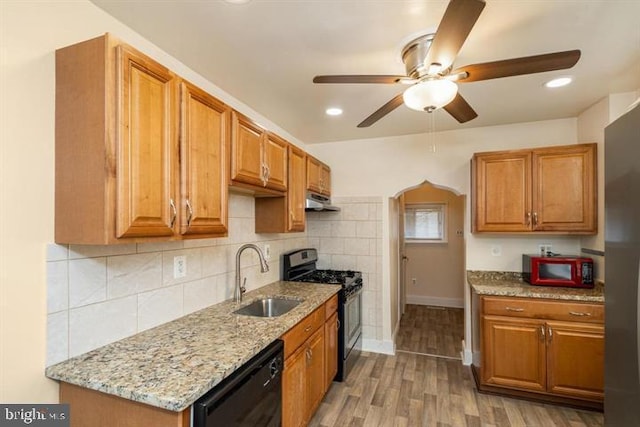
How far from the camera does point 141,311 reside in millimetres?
1614

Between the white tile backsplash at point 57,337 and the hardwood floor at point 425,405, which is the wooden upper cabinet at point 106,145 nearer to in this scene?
the white tile backsplash at point 57,337

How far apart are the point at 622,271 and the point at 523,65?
0.94 metres

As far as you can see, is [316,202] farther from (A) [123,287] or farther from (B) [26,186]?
(B) [26,186]

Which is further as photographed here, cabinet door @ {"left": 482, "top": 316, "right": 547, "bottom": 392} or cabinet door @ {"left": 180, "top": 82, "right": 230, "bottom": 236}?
cabinet door @ {"left": 482, "top": 316, "right": 547, "bottom": 392}

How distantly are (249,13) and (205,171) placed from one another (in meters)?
0.80

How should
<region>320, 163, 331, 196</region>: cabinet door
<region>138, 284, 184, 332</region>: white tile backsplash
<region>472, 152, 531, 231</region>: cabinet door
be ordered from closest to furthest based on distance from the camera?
<region>138, 284, 184, 332</region>: white tile backsplash
<region>472, 152, 531, 231</region>: cabinet door
<region>320, 163, 331, 196</region>: cabinet door

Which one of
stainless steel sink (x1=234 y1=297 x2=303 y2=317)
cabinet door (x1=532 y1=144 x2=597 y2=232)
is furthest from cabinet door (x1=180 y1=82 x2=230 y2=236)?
cabinet door (x1=532 y1=144 x2=597 y2=232)

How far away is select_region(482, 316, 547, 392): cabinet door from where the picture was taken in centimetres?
249

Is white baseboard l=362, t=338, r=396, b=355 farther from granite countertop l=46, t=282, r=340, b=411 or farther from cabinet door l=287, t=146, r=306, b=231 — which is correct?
granite countertop l=46, t=282, r=340, b=411

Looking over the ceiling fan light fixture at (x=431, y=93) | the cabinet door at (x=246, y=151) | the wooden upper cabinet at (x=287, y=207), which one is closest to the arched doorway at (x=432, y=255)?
the wooden upper cabinet at (x=287, y=207)

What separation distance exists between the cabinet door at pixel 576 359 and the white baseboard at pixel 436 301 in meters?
2.87

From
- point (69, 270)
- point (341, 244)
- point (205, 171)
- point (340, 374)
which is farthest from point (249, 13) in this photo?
point (340, 374)

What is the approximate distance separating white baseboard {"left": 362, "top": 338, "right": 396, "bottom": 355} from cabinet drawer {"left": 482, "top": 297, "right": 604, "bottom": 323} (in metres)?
1.23

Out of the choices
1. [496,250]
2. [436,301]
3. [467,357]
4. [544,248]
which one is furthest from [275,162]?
[436,301]
